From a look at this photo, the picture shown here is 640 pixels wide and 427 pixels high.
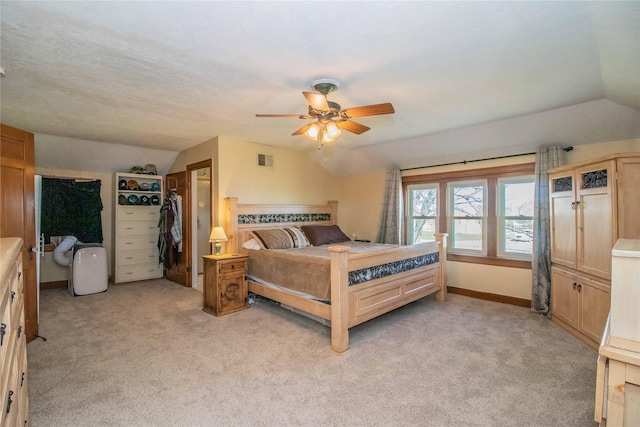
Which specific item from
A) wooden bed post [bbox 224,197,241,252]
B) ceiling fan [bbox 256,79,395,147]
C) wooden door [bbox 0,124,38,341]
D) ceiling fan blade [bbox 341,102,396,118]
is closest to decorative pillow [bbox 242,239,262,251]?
wooden bed post [bbox 224,197,241,252]

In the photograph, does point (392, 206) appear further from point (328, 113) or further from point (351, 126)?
point (328, 113)

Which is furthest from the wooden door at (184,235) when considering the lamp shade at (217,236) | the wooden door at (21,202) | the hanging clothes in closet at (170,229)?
the wooden door at (21,202)

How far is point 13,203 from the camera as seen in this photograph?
111 inches

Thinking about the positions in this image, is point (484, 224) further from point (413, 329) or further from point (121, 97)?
point (121, 97)

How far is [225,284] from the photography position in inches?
151

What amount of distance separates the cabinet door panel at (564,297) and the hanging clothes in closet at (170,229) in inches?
211

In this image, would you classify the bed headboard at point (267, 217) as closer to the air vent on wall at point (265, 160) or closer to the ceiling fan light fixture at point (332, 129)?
the air vent on wall at point (265, 160)

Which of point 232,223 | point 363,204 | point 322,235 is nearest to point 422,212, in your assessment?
point 363,204

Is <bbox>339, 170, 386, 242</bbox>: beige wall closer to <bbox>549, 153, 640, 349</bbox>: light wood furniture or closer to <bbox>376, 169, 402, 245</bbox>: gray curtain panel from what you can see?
<bbox>376, 169, 402, 245</bbox>: gray curtain panel

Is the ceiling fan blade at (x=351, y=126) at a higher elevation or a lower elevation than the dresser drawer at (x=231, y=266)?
higher

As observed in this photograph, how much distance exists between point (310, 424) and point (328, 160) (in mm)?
4489

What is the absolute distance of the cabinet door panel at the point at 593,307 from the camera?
9.02ft

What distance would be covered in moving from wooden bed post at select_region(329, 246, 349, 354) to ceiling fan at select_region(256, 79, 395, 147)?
1.12 meters

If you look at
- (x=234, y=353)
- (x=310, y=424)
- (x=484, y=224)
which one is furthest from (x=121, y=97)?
(x=484, y=224)
